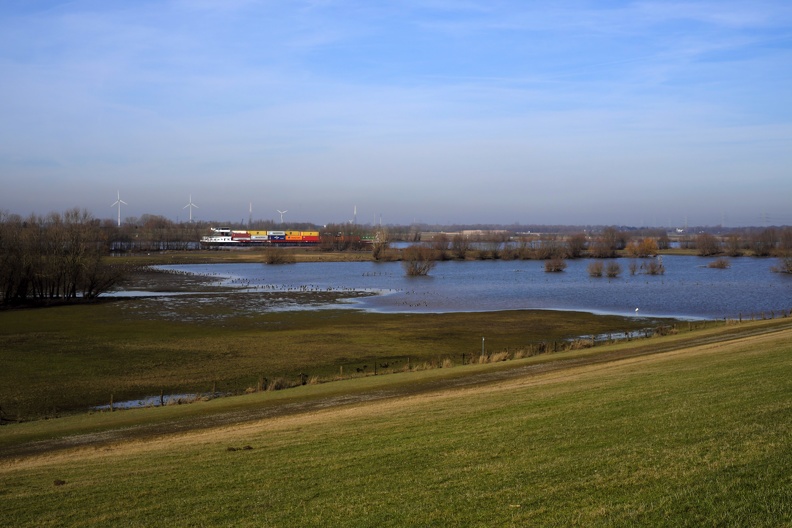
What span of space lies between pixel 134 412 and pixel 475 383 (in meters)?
10.9

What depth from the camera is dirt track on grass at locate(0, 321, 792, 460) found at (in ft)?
58.1

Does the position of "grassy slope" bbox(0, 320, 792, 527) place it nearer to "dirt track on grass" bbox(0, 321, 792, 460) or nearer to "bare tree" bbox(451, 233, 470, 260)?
"dirt track on grass" bbox(0, 321, 792, 460)

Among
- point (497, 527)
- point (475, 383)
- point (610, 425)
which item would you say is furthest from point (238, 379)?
point (497, 527)

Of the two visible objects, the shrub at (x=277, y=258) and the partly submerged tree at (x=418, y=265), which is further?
the shrub at (x=277, y=258)

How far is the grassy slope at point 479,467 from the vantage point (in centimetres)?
853

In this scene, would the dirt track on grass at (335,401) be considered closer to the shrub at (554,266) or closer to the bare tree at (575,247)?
the shrub at (554,266)

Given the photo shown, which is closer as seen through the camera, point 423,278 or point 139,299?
point 139,299

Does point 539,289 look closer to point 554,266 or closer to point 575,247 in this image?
point 554,266

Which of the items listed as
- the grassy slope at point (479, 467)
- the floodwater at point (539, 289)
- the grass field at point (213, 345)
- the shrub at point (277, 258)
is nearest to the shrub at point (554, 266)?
the floodwater at point (539, 289)

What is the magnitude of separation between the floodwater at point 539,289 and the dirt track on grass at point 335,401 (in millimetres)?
20560

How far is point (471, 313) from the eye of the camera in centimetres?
5516

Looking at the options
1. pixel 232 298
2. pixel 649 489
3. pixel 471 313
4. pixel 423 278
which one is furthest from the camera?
pixel 423 278

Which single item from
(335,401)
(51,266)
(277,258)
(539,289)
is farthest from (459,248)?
(335,401)

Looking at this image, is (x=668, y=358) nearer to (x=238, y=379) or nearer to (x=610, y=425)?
(x=610, y=425)
